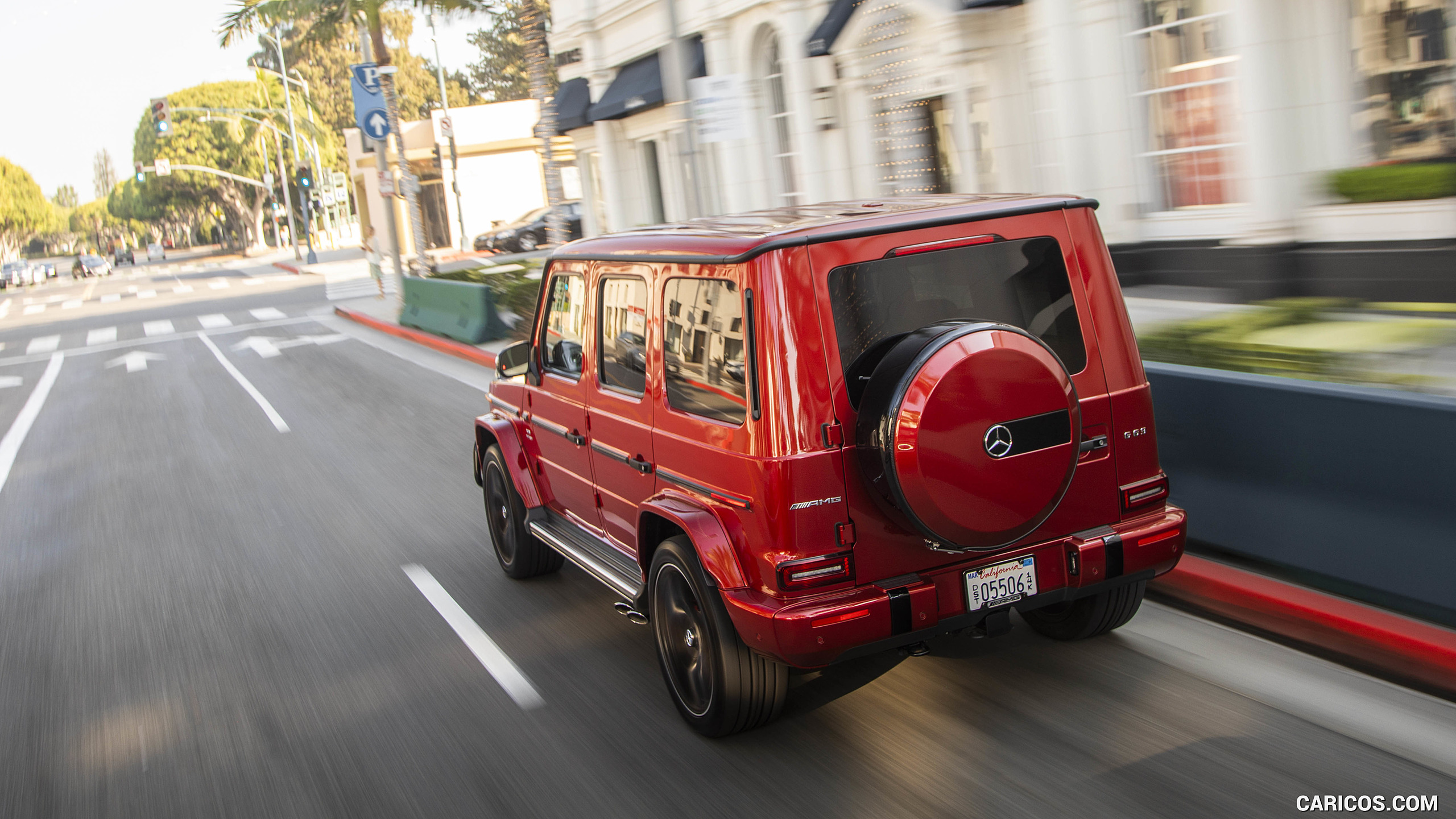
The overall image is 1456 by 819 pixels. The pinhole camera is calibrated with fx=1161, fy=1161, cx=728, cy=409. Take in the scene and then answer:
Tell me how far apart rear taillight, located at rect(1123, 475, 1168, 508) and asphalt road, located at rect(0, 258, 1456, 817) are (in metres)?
0.72

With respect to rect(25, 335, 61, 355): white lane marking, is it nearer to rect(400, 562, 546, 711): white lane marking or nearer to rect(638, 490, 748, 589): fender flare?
rect(400, 562, 546, 711): white lane marking

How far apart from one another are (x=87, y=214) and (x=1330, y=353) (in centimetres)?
22097

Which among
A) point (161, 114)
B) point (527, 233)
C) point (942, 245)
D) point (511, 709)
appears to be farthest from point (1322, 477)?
point (161, 114)

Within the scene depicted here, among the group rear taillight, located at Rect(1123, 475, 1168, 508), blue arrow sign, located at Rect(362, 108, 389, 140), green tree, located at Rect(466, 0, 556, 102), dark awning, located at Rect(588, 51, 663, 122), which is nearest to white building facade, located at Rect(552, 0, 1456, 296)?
dark awning, located at Rect(588, 51, 663, 122)

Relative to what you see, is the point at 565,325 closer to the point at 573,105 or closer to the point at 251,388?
the point at 251,388

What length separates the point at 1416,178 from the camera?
372 inches

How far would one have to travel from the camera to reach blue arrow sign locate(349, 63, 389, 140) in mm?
22922

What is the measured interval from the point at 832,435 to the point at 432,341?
1613cm

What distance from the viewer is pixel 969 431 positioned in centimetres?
366

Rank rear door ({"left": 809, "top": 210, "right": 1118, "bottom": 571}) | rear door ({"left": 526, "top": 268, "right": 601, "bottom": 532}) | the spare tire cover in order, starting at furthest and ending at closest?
rear door ({"left": 526, "top": 268, "right": 601, "bottom": 532}), rear door ({"left": 809, "top": 210, "right": 1118, "bottom": 571}), the spare tire cover

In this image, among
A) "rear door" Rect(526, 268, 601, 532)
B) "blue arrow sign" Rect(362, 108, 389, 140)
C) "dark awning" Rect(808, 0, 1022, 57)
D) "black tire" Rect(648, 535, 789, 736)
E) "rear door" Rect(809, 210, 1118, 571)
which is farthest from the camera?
"blue arrow sign" Rect(362, 108, 389, 140)

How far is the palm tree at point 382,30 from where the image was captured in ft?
66.0

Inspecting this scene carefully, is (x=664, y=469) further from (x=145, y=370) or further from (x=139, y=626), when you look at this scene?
(x=145, y=370)

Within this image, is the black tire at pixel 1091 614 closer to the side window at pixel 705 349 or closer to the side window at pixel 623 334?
the side window at pixel 705 349
